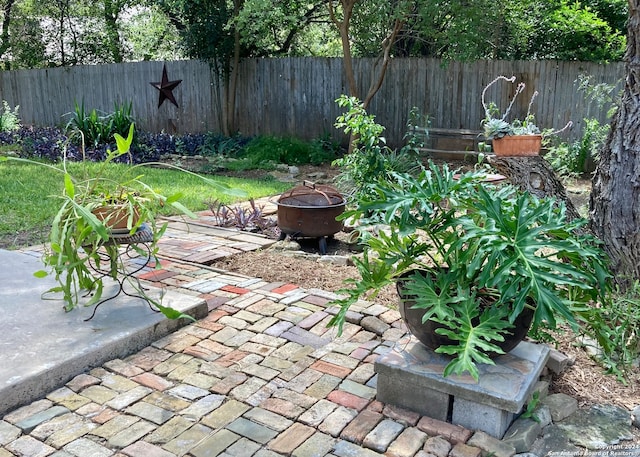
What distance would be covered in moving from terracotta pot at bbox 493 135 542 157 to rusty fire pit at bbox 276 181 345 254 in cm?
168

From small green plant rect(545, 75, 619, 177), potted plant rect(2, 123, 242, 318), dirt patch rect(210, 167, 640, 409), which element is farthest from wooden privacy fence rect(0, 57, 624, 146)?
potted plant rect(2, 123, 242, 318)

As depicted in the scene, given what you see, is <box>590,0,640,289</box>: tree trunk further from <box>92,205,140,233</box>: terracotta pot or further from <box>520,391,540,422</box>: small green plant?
<box>92,205,140,233</box>: terracotta pot

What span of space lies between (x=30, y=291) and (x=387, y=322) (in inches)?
83.5

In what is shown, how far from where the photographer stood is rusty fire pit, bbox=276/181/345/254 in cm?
468

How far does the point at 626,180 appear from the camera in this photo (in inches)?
116

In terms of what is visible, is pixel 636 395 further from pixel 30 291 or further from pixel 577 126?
pixel 577 126

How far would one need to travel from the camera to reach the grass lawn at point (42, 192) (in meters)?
4.93

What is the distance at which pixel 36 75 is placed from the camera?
45.6 feet

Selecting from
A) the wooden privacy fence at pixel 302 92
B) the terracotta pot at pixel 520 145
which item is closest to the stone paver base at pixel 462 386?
the terracotta pot at pixel 520 145

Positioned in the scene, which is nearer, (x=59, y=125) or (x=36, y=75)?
(x=59, y=125)

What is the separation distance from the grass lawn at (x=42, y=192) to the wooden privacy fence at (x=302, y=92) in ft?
9.97

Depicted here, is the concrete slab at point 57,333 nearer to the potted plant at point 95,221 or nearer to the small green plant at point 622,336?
the potted plant at point 95,221

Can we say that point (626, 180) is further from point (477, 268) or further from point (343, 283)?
point (343, 283)

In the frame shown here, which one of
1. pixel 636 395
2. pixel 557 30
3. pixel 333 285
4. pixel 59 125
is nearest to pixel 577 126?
pixel 557 30
